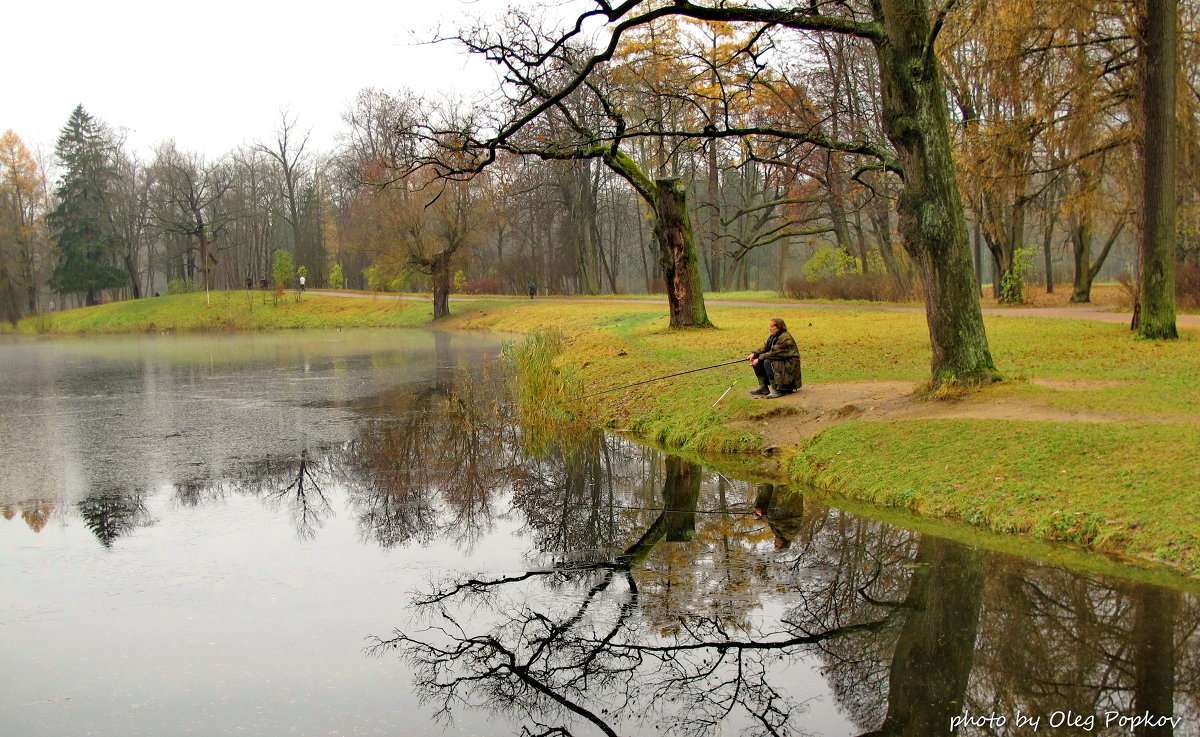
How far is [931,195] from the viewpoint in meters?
11.1

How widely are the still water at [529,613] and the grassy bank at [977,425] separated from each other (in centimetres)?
80

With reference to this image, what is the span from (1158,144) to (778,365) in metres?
6.82

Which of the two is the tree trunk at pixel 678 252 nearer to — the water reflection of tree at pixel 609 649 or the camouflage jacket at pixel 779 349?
the camouflage jacket at pixel 779 349

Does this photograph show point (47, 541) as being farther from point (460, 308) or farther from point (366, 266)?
point (366, 266)

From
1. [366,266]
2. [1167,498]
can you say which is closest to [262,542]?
[1167,498]

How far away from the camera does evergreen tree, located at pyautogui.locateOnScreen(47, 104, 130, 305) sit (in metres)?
61.8

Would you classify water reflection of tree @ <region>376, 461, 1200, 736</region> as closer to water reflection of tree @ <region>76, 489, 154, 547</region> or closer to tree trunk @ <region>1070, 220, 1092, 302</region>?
water reflection of tree @ <region>76, 489, 154, 547</region>

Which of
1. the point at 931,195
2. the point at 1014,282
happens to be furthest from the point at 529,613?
the point at 1014,282

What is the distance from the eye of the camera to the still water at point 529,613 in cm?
534

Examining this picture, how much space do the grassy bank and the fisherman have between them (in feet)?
1.17

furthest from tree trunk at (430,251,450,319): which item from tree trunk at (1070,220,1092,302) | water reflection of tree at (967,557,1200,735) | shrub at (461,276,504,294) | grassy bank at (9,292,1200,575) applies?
water reflection of tree at (967,557,1200,735)

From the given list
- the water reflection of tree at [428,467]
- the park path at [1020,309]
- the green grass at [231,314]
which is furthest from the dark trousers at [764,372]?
the green grass at [231,314]

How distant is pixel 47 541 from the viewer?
895cm

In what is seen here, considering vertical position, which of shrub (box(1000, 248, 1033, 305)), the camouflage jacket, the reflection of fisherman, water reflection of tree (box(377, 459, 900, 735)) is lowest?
water reflection of tree (box(377, 459, 900, 735))
